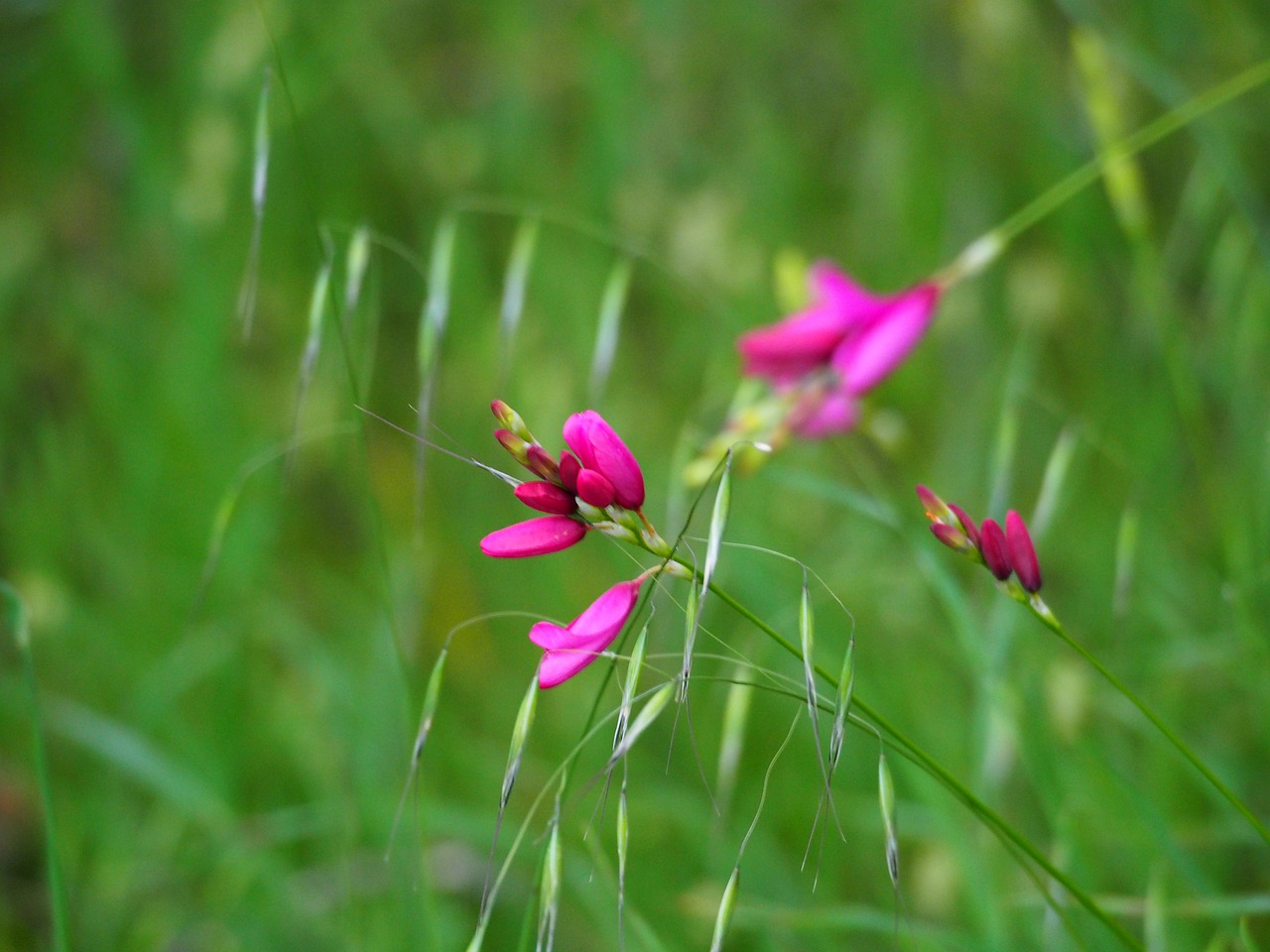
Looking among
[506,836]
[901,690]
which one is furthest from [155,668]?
[901,690]

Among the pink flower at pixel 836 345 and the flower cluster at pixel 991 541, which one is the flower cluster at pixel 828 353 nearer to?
the pink flower at pixel 836 345

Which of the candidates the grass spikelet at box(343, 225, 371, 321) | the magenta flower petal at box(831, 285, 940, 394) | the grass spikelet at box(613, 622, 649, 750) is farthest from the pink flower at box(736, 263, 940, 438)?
the grass spikelet at box(613, 622, 649, 750)

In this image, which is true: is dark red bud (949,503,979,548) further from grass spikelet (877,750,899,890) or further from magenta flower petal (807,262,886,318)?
magenta flower petal (807,262,886,318)

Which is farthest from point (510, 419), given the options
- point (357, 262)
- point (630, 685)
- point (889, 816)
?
point (357, 262)

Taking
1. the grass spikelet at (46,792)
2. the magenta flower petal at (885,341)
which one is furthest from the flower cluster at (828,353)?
the grass spikelet at (46,792)

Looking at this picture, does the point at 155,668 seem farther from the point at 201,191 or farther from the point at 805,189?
the point at 805,189

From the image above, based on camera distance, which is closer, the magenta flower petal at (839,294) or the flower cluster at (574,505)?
the flower cluster at (574,505)
